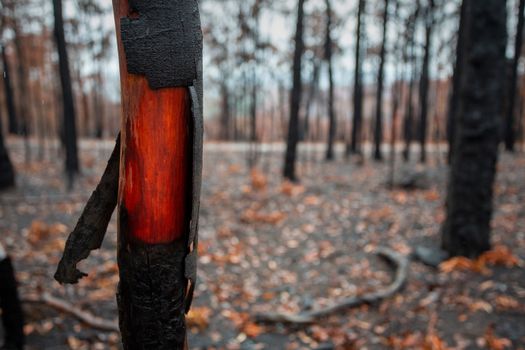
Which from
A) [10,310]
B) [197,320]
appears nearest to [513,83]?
[197,320]

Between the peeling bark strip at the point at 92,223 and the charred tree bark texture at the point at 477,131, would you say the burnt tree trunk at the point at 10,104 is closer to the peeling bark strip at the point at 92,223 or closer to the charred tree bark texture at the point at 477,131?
the charred tree bark texture at the point at 477,131

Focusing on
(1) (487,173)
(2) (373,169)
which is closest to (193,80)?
(1) (487,173)

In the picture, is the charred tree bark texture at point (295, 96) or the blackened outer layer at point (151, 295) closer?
the blackened outer layer at point (151, 295)

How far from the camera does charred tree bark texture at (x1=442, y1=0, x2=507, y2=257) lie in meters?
5.22

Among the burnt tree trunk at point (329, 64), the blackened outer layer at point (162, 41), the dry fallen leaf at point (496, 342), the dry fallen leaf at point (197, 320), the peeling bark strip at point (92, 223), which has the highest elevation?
the burnt tree trunk at point (329, 64)

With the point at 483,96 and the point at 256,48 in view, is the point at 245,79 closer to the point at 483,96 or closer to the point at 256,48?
the point at 256,48

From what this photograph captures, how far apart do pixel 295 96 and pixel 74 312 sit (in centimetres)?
825

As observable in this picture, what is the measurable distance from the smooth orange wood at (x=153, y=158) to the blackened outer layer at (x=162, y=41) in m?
0.04

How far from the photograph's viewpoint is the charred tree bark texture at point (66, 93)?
9109mm

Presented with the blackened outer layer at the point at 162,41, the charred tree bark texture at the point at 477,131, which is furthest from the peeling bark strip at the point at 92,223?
the charred tree bark texture at the point at 477,131

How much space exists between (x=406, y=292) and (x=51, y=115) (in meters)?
34.1

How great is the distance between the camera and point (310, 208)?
933cm

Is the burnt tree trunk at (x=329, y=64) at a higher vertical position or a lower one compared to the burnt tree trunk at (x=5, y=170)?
higher

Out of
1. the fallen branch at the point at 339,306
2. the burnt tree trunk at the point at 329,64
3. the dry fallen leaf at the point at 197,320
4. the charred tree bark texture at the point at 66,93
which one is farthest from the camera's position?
the burnt tree trunk at the point at 329,64
